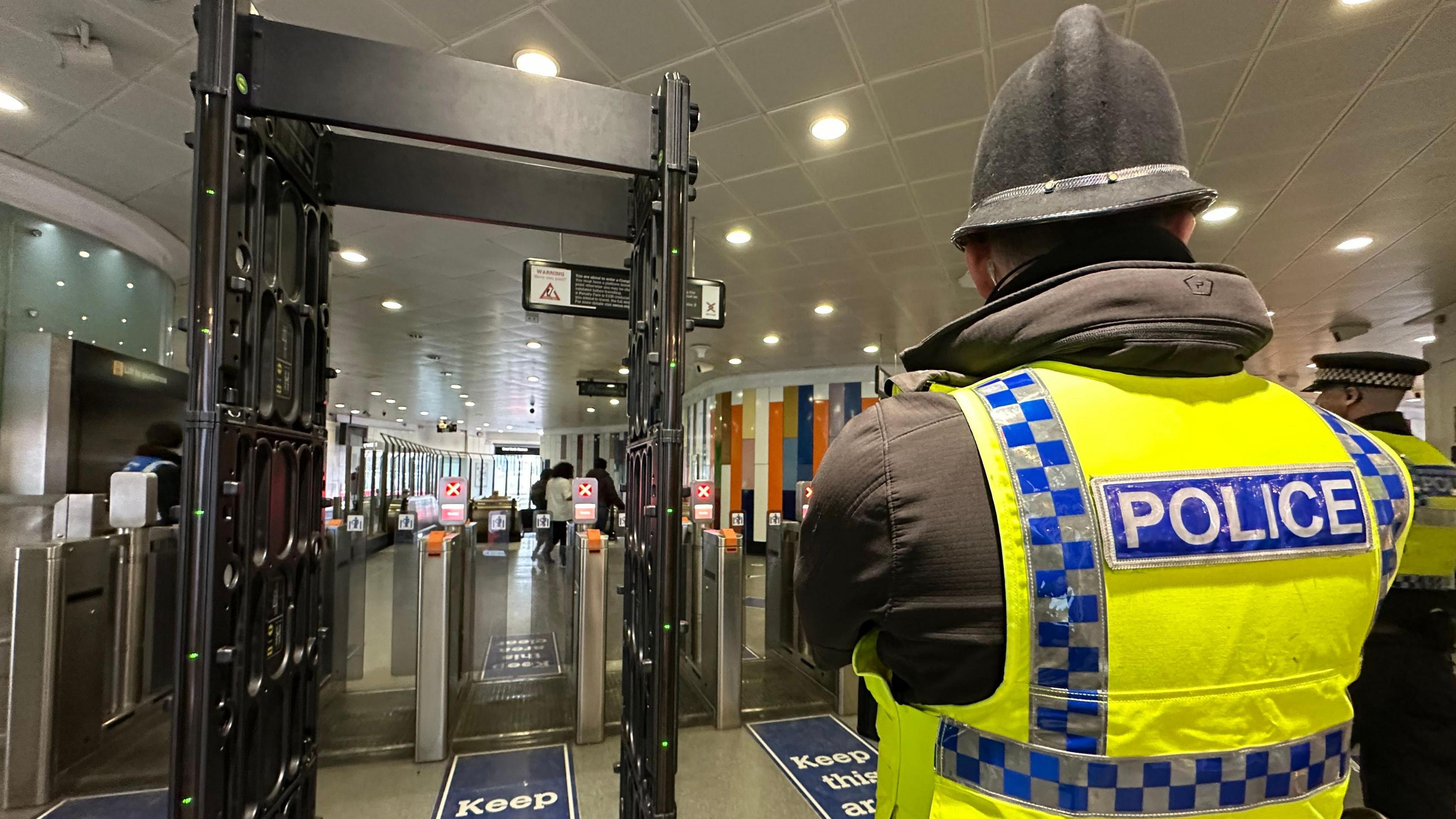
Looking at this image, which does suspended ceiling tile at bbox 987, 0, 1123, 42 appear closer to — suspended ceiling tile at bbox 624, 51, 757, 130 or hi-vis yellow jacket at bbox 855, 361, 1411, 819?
suspended ceiling tile at bbox 624, 51, 757, 130

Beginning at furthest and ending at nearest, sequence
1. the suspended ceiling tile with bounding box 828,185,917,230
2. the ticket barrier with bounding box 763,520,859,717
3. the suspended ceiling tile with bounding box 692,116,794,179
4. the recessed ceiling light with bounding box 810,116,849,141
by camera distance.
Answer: the ticket barrier with bounding box 763,520,859,717, the suspended ceiling tile with bounding box 828,185,917,230, the suspended ceiling tile with bounding box 692,116,794,179, the recessed ceiling light with bounding box 810,116,849,141

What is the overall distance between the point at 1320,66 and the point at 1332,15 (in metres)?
0.41

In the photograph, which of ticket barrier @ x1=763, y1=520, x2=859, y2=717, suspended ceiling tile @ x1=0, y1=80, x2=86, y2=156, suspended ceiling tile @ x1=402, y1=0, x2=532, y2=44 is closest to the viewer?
suspended ceiling tile @ x1=402, y1=0, x2=532, y2=44

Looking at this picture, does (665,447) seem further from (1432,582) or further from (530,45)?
(1432,582)

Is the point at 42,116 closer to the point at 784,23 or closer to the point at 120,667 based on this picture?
the point at 120,667

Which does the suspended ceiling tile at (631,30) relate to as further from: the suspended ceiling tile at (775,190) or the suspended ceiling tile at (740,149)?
the suspended ceiling tile at (775,190)

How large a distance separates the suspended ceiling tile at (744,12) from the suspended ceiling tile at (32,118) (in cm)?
345

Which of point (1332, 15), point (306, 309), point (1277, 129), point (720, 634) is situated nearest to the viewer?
point (306, 309)

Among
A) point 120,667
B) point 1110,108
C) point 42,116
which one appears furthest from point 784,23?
point 120,667

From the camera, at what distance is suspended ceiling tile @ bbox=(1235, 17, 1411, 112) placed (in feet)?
8.70

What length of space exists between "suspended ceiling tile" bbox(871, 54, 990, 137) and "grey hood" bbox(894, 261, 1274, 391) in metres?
2.63

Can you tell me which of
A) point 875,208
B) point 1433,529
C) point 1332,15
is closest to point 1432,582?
point 1433,529

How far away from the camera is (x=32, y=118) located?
347 centimetres

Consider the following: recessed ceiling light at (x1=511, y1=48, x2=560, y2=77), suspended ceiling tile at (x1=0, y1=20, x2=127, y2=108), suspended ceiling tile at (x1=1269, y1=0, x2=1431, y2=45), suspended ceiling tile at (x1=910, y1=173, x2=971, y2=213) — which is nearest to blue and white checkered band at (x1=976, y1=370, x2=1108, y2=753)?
recessed ceiling light at (x1=511, y1=48, x2=560, y2=77)
